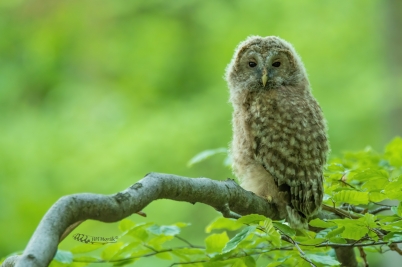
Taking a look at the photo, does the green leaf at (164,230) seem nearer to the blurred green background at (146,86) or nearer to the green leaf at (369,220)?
the green leaf at (369,220)

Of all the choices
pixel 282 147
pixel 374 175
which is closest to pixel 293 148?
pixel 282 147

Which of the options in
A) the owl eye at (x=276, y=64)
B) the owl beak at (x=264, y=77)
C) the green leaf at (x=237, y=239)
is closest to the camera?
the green leaf at (x=237, y=239)

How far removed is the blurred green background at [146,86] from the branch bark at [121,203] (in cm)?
554

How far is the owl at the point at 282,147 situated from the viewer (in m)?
3.18

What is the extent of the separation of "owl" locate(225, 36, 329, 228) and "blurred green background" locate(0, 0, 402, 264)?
14.5 feet

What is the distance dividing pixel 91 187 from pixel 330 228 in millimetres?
6426

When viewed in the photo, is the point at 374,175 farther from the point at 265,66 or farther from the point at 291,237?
the point at 265,66

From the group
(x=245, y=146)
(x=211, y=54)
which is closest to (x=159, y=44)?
(x=211, y=54)

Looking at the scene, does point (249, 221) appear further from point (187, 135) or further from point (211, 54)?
point (211, 54)

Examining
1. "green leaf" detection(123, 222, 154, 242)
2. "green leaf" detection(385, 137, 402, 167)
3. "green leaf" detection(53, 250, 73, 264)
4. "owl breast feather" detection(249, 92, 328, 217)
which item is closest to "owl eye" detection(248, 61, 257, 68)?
"owl breast feather" detection(249, 92, 328, 217)

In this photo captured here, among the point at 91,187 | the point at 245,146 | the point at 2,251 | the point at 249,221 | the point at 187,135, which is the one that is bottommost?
the point at 249,221

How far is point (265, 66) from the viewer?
3.82 m

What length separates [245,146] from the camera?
3387 mm

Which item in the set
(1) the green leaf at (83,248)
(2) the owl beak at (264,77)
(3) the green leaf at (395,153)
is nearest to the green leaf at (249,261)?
(1) the green leaf at (83,248)
